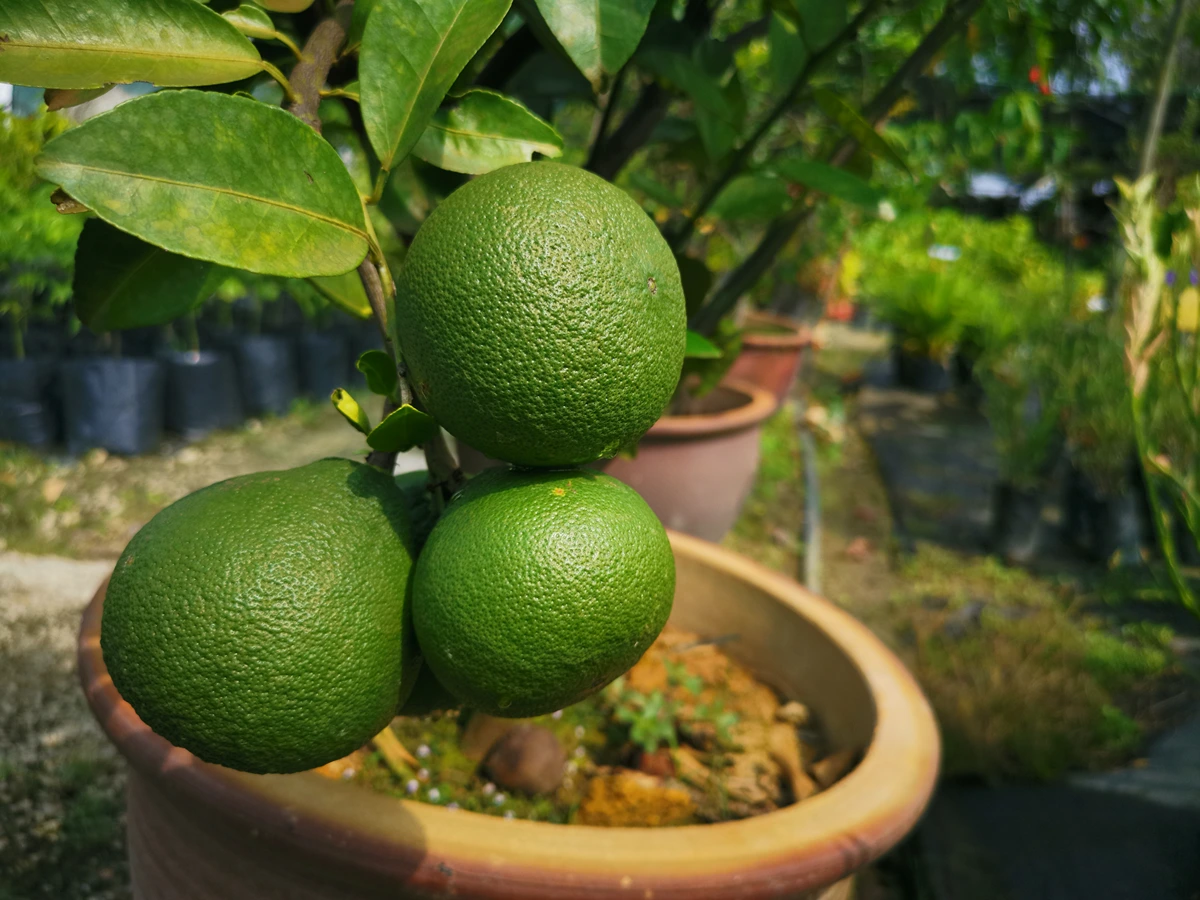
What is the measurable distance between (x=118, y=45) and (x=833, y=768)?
1.12 metres

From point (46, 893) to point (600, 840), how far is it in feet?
3.38

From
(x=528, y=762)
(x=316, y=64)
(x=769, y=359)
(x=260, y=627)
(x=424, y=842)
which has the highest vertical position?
(x=316, y=64)

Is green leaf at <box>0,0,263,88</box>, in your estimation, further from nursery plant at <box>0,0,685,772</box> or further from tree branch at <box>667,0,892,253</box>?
tree branch at <box>667,0,892,253</box>

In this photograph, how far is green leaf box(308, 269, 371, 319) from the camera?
31.5 inches

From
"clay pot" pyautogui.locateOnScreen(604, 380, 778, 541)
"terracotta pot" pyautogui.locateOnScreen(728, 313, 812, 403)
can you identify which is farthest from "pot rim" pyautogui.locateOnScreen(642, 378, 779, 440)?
"terracotta pot" pyautogui.locateOnScreen(728, 313, 812, 403)

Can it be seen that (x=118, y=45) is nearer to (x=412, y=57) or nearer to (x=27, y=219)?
(x=412, y=57)

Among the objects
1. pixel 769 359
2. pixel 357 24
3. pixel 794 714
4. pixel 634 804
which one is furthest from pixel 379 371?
pixel 769 359

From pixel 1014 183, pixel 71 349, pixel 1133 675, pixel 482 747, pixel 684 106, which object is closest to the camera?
pixel 482 747

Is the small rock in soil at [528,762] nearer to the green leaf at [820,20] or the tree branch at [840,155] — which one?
the tree branch at [840,155]

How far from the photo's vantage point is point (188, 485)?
337cm

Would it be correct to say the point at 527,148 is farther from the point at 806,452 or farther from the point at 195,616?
the point at 806,452

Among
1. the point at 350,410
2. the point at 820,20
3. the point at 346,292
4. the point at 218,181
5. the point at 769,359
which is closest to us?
the point at 218,181

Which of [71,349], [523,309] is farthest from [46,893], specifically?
[71,349]

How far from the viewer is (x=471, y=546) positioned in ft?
1.93
